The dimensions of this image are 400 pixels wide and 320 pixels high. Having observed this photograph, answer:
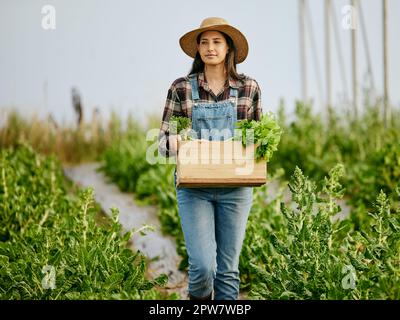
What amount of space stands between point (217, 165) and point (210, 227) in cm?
35

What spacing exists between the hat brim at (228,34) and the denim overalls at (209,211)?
17cm

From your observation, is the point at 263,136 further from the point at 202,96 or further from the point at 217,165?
the point at 202,96

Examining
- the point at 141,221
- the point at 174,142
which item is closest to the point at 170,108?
the point at 174,142

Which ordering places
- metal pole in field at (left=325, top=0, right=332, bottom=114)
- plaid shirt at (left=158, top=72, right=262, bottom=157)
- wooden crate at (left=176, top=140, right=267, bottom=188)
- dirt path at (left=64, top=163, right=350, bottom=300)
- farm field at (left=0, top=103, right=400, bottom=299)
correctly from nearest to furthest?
wooden crate at (left=176, top=140, right=267, bottom=188) < farm field at (left=0, top=103, right=400, bottom=299) < plaid shirt at (left=158, top=72, right=262, bottom=157) < dirt path at (left=64, top=163, right=350, bottom=300) < metal pole in field at (left=325, top=0, right=332, bottom=114)

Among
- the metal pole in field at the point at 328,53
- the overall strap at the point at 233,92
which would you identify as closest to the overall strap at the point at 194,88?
the overall strap at the point at 233,92

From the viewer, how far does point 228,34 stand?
2.90 meters

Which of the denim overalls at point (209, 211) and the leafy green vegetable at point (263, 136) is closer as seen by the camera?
the leafy green vegetable at point (263, 136)

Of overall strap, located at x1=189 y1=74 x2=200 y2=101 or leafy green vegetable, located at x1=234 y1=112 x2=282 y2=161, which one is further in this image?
overall strap, located at x1=189 y1=74 x2=200 y2=101

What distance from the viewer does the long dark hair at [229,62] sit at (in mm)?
2926

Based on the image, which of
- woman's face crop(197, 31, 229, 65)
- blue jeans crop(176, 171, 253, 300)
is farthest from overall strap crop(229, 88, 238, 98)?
blue jeans crop(176, 171, 253, 300)

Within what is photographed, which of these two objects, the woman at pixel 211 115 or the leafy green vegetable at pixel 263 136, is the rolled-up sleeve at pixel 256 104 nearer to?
the woman at pixel 211 115

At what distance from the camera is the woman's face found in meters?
2.84

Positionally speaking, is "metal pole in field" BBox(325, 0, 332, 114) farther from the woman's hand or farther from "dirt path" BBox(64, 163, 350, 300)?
the woman's hand
